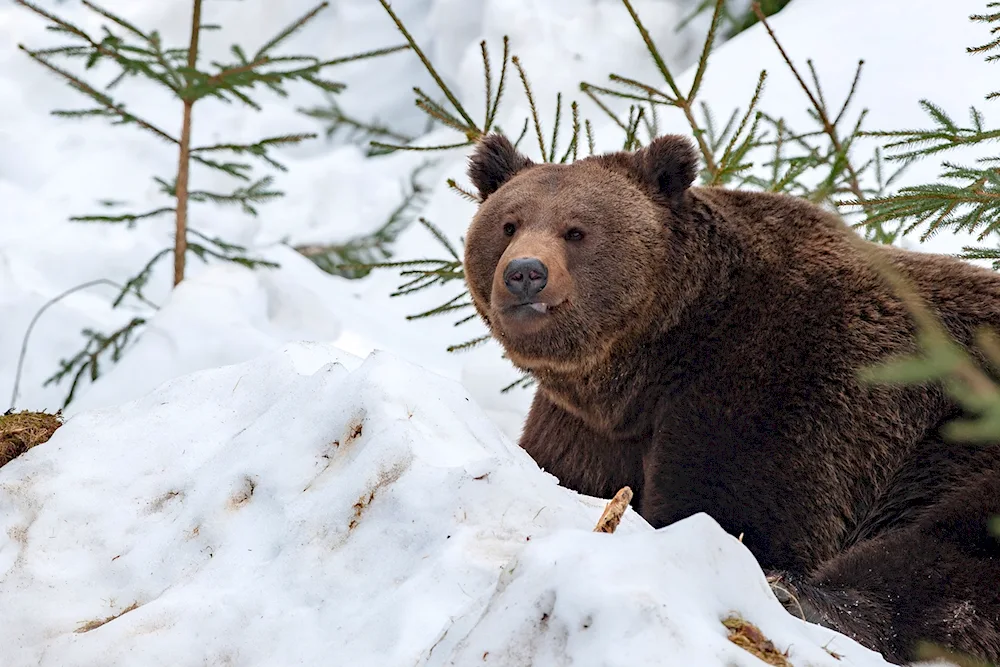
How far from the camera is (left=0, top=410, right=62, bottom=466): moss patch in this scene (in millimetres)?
3557

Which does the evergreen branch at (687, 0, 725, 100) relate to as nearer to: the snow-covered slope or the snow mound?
the snow mound

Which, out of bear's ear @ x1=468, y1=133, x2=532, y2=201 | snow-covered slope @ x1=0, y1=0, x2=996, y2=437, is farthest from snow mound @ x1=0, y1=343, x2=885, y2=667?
snow-covered slope @ x1=0, y1=0, x2=996, y2=437

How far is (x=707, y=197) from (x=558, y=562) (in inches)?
96.9

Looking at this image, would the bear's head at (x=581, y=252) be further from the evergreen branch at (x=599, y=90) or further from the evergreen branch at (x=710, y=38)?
the evergreen branch at (x=710, y=38)

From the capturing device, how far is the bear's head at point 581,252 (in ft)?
12.5

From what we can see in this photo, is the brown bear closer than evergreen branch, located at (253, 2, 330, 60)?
Yes

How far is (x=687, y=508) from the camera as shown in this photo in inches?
140

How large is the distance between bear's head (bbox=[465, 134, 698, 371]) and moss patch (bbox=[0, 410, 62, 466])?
Result: 1721 mm

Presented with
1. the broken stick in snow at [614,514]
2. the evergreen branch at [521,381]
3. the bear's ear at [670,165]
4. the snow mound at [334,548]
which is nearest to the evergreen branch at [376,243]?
the evergreen branch at [521,381]

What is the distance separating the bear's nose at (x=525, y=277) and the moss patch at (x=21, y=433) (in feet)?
5.81

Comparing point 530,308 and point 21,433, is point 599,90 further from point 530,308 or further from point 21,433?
point 21,433

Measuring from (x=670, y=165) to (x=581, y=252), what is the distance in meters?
0.56

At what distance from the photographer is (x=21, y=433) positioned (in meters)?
3.59

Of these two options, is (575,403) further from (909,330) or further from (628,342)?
(909,330)
